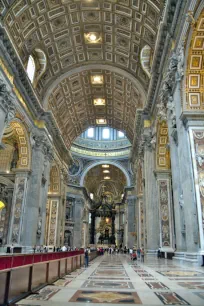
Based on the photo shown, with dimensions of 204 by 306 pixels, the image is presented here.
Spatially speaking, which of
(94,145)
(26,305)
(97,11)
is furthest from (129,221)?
(26,305)

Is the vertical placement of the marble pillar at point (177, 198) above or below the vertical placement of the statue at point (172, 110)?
below

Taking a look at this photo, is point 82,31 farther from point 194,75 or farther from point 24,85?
point 194,75

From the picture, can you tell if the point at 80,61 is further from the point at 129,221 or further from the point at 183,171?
the point at 129,221

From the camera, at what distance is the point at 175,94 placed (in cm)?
1007

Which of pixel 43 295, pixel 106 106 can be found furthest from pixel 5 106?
pixel 106 106

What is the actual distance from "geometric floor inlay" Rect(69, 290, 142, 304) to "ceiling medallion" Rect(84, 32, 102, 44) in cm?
1590

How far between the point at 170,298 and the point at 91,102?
851 inches

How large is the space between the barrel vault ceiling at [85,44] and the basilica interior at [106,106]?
0.07 metres

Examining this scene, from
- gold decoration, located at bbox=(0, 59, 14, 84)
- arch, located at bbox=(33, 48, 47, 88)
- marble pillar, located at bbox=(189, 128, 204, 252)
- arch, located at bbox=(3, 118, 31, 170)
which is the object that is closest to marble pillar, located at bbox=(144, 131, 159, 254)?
marble pillar, located at bbox=(189, 128, 204, 252)

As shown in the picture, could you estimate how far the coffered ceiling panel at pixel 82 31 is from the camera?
13508mm

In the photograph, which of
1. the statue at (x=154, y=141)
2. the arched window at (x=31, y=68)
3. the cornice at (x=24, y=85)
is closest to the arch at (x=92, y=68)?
the cornice at (x=24, y=85)

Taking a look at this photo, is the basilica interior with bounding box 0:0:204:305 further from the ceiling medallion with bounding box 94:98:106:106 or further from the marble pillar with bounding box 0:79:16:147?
the ceiling medallion with bounding box 94:98:106:106

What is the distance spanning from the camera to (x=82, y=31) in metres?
16.3

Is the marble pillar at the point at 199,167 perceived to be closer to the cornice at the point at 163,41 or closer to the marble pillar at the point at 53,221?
the cornice at the point at 163,41
